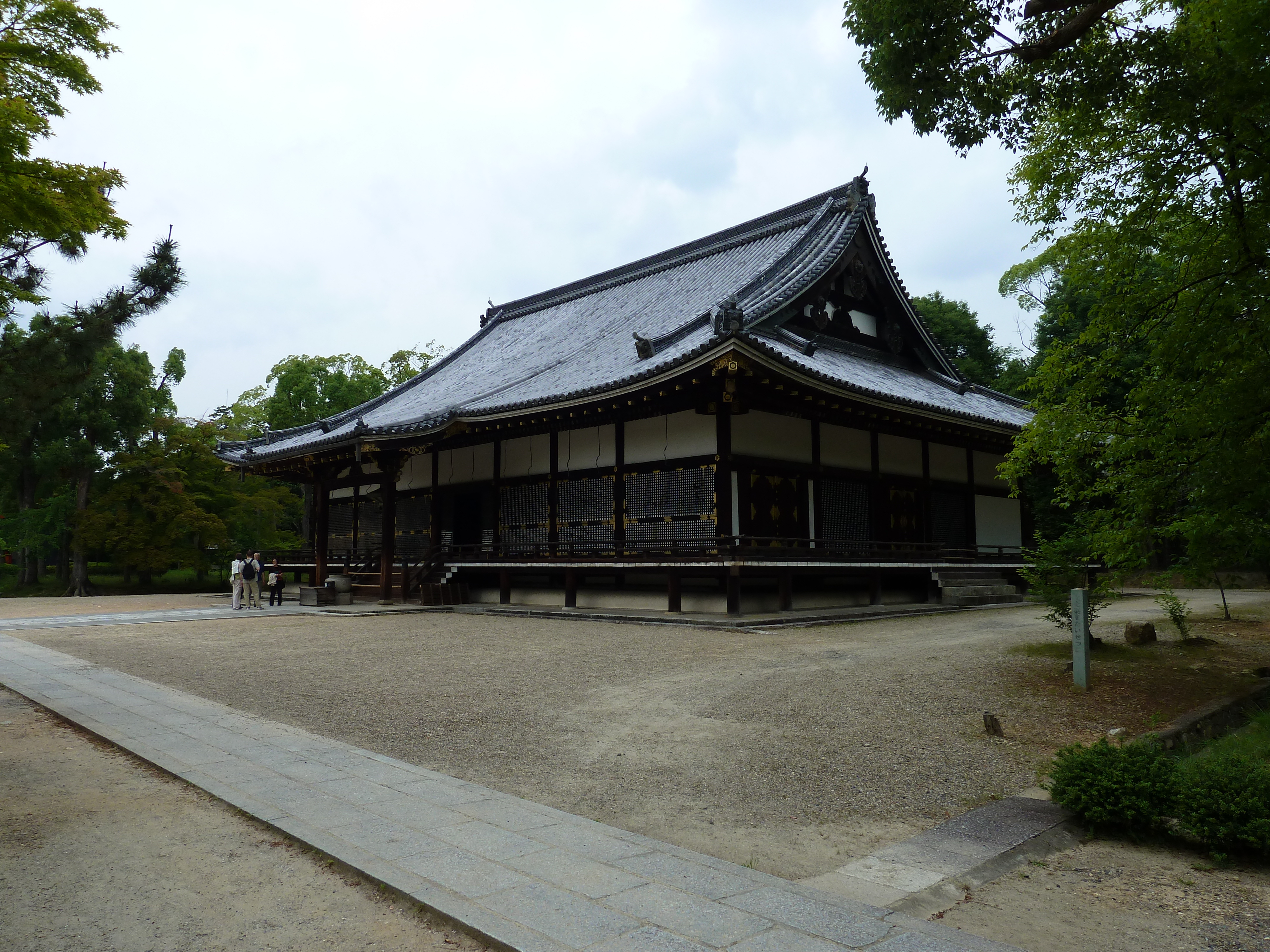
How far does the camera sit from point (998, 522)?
71.7ft

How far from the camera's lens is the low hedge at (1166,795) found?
12.9 feet

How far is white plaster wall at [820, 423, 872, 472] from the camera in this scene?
676 inches

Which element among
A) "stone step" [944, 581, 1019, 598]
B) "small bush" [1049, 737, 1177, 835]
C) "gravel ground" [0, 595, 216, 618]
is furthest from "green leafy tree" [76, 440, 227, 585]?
"small bush" [1049, 737, 1177, 835]

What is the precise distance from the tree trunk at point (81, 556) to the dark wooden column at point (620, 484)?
22165 mm

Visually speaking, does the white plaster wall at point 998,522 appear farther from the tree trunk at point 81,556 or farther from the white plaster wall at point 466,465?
the tree trunk at point 81,556

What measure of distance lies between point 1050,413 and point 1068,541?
1733 millimetres

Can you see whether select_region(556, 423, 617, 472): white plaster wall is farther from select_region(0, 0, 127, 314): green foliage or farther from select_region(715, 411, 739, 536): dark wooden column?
select_region(0, 0, 127, 314): green foliage

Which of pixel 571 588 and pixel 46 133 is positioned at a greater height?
pixel 46 133

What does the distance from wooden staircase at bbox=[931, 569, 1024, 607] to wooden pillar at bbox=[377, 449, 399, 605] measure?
12871mm

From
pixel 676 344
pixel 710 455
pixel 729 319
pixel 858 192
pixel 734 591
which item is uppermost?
pixel 858 192

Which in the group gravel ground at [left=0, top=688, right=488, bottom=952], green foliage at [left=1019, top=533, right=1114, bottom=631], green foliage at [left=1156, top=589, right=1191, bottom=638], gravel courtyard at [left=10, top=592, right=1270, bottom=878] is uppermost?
green foliage at [left=1019, top=533, right=1114, bottom=631]

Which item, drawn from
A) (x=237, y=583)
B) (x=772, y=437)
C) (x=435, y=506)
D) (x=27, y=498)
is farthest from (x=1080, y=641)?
(x=27, y=498)

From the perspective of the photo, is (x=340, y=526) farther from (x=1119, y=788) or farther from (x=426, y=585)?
(x=1119, y=788)

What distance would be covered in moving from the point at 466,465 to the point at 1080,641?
15533 mm
